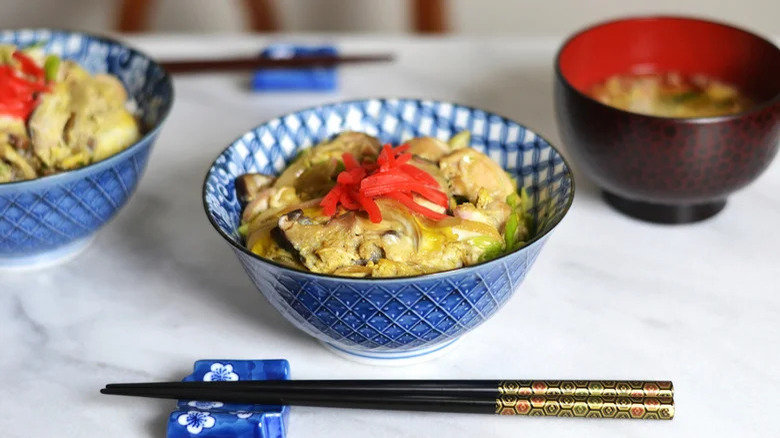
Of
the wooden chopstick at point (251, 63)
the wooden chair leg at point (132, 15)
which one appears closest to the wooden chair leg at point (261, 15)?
the wooden chair leg at point (132, 15)

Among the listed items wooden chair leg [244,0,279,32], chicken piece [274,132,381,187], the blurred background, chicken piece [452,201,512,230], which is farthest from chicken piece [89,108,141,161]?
the blurred background

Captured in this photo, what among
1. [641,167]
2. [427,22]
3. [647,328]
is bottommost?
[427,22]

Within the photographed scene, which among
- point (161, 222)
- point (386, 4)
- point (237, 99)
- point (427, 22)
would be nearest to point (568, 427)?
point (161, 222)

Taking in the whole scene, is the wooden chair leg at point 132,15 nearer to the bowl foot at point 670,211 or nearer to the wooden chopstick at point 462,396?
the bowl foot at point 670,211

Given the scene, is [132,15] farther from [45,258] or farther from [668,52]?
[668,52]

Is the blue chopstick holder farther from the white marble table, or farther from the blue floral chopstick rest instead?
the blue floral chopstick rest

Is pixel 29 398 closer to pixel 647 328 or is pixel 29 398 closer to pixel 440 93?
pixel 647 328
